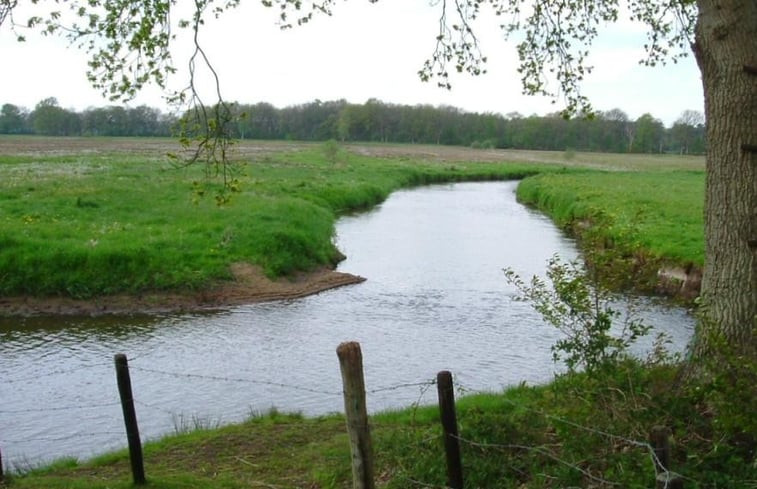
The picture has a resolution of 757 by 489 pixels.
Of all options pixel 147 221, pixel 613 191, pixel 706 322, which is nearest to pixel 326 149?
pixel 613 191

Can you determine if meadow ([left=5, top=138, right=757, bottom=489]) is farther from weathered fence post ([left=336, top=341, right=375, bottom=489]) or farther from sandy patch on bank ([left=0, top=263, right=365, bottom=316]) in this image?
weathered fence post ([left=336, top=341, right=375, bottom=489])

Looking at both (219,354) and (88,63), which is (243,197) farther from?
(88,63)

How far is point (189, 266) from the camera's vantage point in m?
23.2

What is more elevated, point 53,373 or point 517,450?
point 517,450

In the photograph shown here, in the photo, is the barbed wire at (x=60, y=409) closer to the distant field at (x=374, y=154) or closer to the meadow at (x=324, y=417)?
the meadow at (x=324, y=417)

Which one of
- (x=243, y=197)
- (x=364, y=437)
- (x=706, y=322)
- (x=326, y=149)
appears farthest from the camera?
Result: (x=326, y=149)

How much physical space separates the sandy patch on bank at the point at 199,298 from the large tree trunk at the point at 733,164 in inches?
624

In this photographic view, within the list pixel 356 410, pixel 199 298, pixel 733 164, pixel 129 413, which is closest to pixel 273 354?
pixel 199 298

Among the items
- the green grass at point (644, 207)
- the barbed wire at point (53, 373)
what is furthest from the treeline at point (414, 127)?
the barbed wire at point (53, 373)

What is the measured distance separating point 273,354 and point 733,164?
442 inches

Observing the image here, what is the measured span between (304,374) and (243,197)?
2133 centimetres

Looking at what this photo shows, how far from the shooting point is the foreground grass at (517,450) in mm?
6523

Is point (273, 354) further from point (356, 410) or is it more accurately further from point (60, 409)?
point (356, 410)

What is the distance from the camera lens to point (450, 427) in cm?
671
